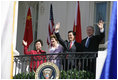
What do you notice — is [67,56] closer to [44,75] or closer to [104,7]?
[44,75]

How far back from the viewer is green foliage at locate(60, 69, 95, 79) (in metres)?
18.0

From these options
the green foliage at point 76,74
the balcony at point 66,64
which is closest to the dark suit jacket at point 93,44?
the balcony at point 66,64

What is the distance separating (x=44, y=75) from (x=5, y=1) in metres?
2.56

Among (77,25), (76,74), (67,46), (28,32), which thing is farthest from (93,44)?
(28,32)

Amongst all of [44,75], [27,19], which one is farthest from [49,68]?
[27,19]

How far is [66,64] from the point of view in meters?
18.7

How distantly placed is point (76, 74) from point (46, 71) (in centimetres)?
96

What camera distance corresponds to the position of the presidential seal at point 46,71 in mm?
18281

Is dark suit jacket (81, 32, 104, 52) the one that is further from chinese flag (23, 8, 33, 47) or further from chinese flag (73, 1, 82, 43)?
chinese flag (23, 8, 33, 47)

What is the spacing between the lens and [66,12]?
2133 cm

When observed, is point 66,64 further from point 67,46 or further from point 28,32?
point 28,32

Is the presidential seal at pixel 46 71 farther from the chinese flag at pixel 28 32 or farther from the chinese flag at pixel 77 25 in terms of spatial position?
the chinese flag at pixel 28 32

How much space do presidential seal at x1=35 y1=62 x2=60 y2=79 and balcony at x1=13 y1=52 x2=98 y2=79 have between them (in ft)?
0.76

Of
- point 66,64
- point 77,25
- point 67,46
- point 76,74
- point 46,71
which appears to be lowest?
point 76,74
